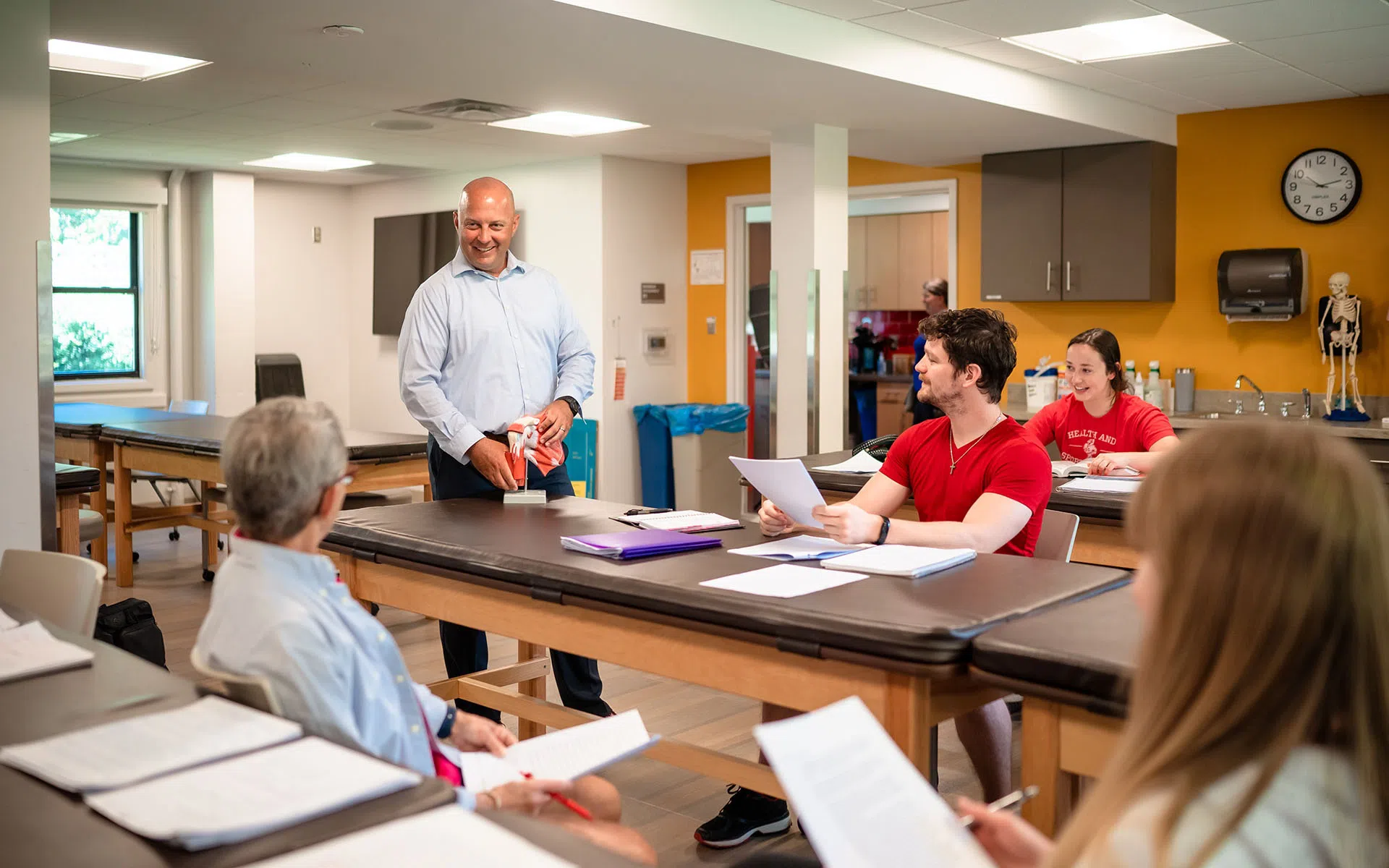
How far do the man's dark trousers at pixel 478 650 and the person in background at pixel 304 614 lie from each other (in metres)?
1.80

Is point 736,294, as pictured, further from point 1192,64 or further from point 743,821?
point 743,821

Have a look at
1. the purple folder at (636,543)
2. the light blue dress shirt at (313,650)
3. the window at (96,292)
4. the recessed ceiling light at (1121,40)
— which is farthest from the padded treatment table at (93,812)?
the window at (96,292)

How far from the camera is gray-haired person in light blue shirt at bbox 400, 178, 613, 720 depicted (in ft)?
11.5

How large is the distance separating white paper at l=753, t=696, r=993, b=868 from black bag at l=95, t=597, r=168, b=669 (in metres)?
2.49

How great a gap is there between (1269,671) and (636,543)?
5.79 ft

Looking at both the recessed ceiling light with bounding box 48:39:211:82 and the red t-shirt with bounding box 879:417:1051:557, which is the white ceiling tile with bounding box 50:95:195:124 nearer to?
the recessed ceiling light with bounding box 48:39:211:82

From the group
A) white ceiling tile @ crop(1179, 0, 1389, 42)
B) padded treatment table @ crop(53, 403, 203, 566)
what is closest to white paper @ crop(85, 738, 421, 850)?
white ceiling tile @ crop(1179, 0, 1389, 42)

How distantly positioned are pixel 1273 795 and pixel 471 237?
3016 millimetres

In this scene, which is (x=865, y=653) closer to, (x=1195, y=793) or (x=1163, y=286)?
(x=1195, y=793)

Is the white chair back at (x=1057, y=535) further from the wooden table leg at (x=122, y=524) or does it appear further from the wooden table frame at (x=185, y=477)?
the wooden table leg at (x=122, y=524)

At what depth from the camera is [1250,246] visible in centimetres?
629

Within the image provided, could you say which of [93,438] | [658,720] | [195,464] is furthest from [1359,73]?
[93,438]

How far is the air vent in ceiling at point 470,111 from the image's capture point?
19.4 feet

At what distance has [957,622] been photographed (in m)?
1.94
